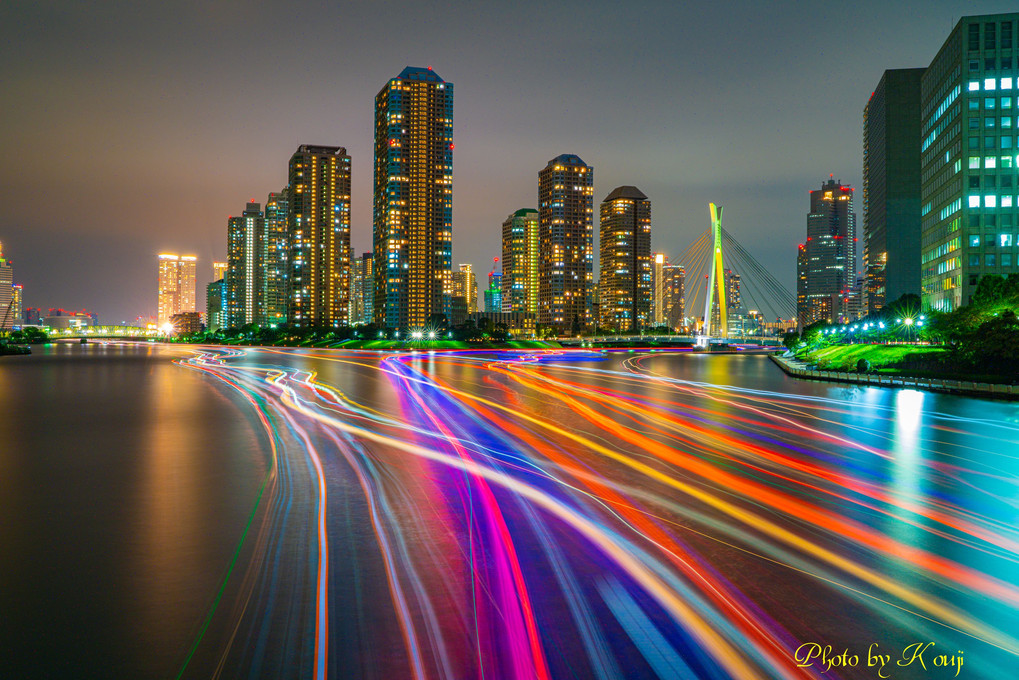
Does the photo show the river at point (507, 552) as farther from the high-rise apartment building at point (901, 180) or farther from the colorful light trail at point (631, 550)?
the high-rise apartment building at point (901, 180)

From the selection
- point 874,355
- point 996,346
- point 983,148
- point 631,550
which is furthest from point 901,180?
point 631,550

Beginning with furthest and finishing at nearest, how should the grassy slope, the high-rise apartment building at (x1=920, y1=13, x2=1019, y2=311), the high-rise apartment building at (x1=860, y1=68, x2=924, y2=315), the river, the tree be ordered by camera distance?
the high-rise apartment building at (x1=860, y1=68, x2=924, y2=315) → the high-rise apartment building at (x1=920, y1=13, x2=1019, y2=311) → the grassy slope → the tree → the river

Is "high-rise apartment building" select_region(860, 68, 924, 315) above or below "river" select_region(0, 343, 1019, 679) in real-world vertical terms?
above

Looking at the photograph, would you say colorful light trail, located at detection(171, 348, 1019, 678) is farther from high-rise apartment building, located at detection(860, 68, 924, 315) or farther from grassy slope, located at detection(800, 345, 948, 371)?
high-rise apartment building, located at detection(860, 68, 924, 315)

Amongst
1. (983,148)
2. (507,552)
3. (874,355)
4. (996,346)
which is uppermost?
(983,148)

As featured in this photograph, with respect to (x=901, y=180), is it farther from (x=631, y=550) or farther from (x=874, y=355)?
(x=631, y=550)

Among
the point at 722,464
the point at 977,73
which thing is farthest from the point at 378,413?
the point at 977,73

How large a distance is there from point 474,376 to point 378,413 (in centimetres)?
1890

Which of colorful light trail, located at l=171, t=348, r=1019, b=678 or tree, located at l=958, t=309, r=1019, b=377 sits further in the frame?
tree, located at l=958, t=309, r=1019, b=377

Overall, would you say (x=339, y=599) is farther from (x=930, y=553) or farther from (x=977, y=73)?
(x=977, y=73)

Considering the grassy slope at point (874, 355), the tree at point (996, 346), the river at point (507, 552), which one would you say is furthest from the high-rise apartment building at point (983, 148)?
the river at point (507, 552)

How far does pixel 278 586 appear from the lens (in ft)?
23.4

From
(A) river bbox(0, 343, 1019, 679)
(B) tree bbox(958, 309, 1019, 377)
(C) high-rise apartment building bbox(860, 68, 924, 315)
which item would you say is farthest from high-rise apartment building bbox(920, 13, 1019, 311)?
(A) river bbox(0, 343, 1019, 679)

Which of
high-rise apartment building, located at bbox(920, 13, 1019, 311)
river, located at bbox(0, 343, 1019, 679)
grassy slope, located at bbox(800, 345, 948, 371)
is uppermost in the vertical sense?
high-rise apartment building, located at bbox(920, 13, 1019, 311)
